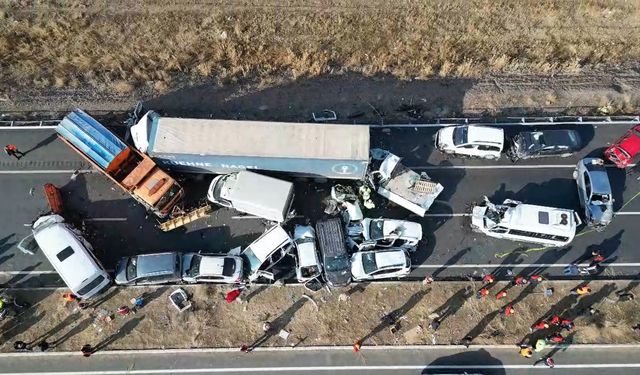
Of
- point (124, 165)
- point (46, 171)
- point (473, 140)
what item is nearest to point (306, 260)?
point (124, 165)

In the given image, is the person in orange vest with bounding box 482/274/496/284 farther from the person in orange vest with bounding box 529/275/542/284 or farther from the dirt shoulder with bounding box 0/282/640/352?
the person in orange vest with bounding box 529/275/542/284

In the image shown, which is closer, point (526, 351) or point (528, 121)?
point (526, 351)

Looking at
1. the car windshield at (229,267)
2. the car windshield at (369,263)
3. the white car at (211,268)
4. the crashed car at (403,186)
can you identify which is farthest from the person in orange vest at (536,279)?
the car windshield at (229,267)

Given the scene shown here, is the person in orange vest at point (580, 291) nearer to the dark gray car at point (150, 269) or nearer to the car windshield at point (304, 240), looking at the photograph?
the car windshield at point (304, 240)

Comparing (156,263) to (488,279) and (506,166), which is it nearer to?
(488,279)

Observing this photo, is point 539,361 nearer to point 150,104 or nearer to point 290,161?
point 290,161
